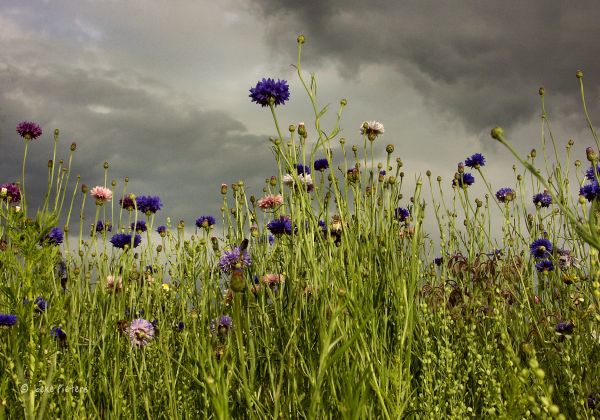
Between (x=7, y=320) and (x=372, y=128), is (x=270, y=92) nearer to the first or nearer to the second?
(x=372, y=128)

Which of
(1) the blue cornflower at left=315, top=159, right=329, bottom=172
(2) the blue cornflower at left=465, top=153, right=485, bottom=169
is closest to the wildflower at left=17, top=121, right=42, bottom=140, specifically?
(1) the blue cornflower at left=315, top=159, right=329, bottom=172

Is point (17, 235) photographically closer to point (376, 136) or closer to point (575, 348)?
point (376, 136)

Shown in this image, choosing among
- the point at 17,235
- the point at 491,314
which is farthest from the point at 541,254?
the point at 17,235

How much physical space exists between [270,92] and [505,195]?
3.14m

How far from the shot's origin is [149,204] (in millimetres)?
3734

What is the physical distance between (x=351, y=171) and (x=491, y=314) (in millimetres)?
1120

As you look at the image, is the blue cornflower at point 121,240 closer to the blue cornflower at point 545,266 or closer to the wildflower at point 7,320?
the wildflower at point 7,320

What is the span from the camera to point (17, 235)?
2.38m

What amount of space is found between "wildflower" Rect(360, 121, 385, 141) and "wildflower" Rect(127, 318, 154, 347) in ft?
5.44

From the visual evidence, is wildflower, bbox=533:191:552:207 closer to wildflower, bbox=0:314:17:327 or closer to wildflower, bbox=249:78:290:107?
wildflower, bbox=249:78:290:107

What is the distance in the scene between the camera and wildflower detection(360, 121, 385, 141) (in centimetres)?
335

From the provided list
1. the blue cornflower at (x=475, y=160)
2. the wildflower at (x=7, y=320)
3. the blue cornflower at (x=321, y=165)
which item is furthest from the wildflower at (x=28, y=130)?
the blue cornflower at (x=475, y=160)

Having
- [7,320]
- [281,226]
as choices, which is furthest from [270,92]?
[7,320]

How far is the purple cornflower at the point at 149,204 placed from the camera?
12.2ft
